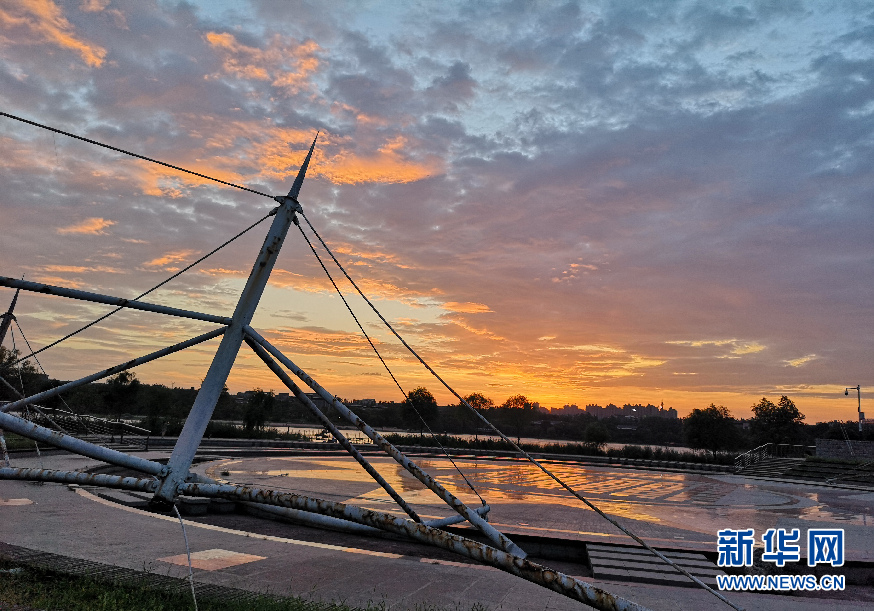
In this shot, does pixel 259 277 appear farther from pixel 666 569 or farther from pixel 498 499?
pixel 498 499

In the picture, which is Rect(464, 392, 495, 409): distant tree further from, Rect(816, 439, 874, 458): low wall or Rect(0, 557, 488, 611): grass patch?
Rect(0, 557, 488, 611): grass patch

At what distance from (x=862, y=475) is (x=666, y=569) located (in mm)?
33315

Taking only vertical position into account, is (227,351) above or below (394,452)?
above

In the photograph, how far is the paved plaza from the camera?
9.88m

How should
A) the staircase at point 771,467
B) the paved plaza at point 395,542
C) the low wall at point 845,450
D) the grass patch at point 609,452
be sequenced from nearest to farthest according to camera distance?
the paved plaza at point 395,542 < the staircase at point 771,467 < the low wall at point 845,450 < the grass patch at point 609,452

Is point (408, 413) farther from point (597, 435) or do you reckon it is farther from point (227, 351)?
point (227, 351)

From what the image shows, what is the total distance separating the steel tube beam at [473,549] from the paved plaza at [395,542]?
354cm

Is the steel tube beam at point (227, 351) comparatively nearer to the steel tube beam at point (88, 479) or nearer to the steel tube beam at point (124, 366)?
the steel tube beam at point (88, 479)

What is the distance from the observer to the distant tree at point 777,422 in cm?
7531

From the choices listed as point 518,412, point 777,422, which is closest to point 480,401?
point 518,412

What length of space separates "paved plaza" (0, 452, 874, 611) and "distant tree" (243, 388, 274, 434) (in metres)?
25.9

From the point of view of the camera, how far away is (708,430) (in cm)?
6444

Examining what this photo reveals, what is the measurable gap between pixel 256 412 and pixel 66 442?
51471mm

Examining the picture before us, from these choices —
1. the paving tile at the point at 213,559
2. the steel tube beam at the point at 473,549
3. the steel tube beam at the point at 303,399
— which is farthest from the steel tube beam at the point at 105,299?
the paving tile at the point at 213,559
